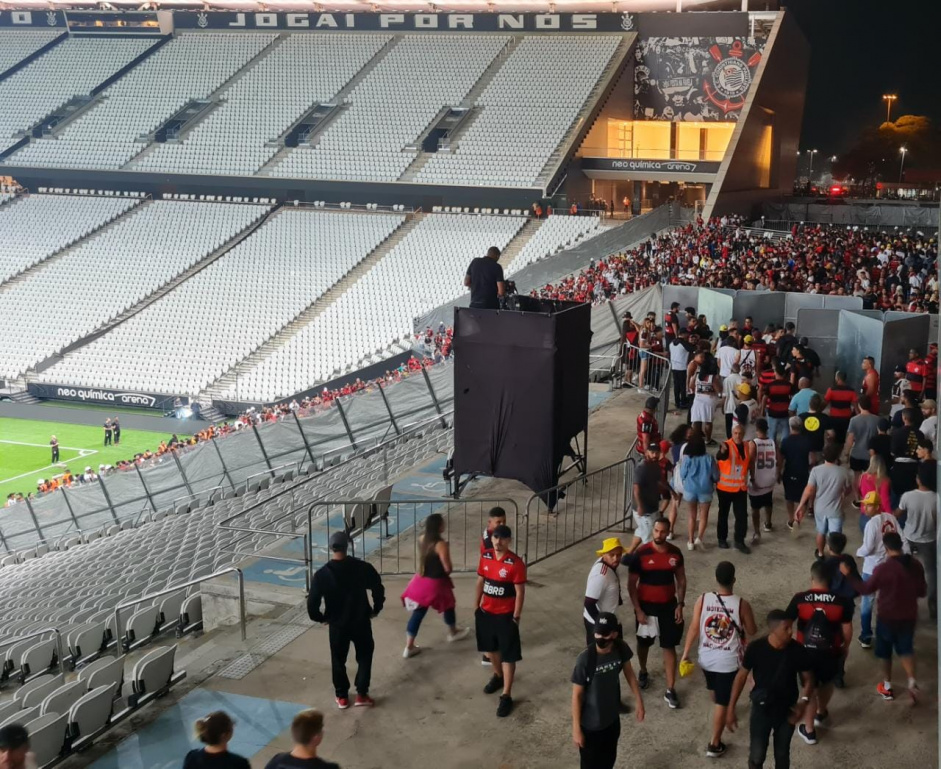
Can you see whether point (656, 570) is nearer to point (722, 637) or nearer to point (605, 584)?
point (605, 584)

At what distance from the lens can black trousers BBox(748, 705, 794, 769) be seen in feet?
19.5

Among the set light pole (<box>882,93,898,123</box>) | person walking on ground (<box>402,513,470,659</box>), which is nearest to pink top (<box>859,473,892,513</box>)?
person walking on ground (<box>402,513,470,659</box>)

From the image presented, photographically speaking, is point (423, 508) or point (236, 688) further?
point (423, 508)

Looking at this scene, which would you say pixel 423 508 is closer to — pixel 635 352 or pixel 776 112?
pixel 635 352

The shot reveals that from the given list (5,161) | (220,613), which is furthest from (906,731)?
(5,161)

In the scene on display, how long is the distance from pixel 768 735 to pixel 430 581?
282 centimetres

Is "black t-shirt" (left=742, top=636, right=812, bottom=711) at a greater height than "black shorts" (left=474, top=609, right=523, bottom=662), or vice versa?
"black t-shirt" (left=742, top=636, right=812, bottom=711)

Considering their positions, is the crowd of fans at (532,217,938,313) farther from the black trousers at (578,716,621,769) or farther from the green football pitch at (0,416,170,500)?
the green football pitch at (0,416,170,500)

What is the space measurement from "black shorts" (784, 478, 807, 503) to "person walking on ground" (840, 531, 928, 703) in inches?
116

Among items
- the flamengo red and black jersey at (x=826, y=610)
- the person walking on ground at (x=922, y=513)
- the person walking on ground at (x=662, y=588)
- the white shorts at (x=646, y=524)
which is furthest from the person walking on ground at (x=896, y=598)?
the white shorts at (x=646, y=524)

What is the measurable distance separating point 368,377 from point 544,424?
19537 mm

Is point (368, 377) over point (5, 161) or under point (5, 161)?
under

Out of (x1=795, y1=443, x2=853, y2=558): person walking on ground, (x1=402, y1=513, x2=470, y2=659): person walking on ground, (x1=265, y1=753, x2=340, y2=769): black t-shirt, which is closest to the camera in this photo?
(x1=265, y1=753, x2=340, y2=769): black t-shirt

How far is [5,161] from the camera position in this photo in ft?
163
